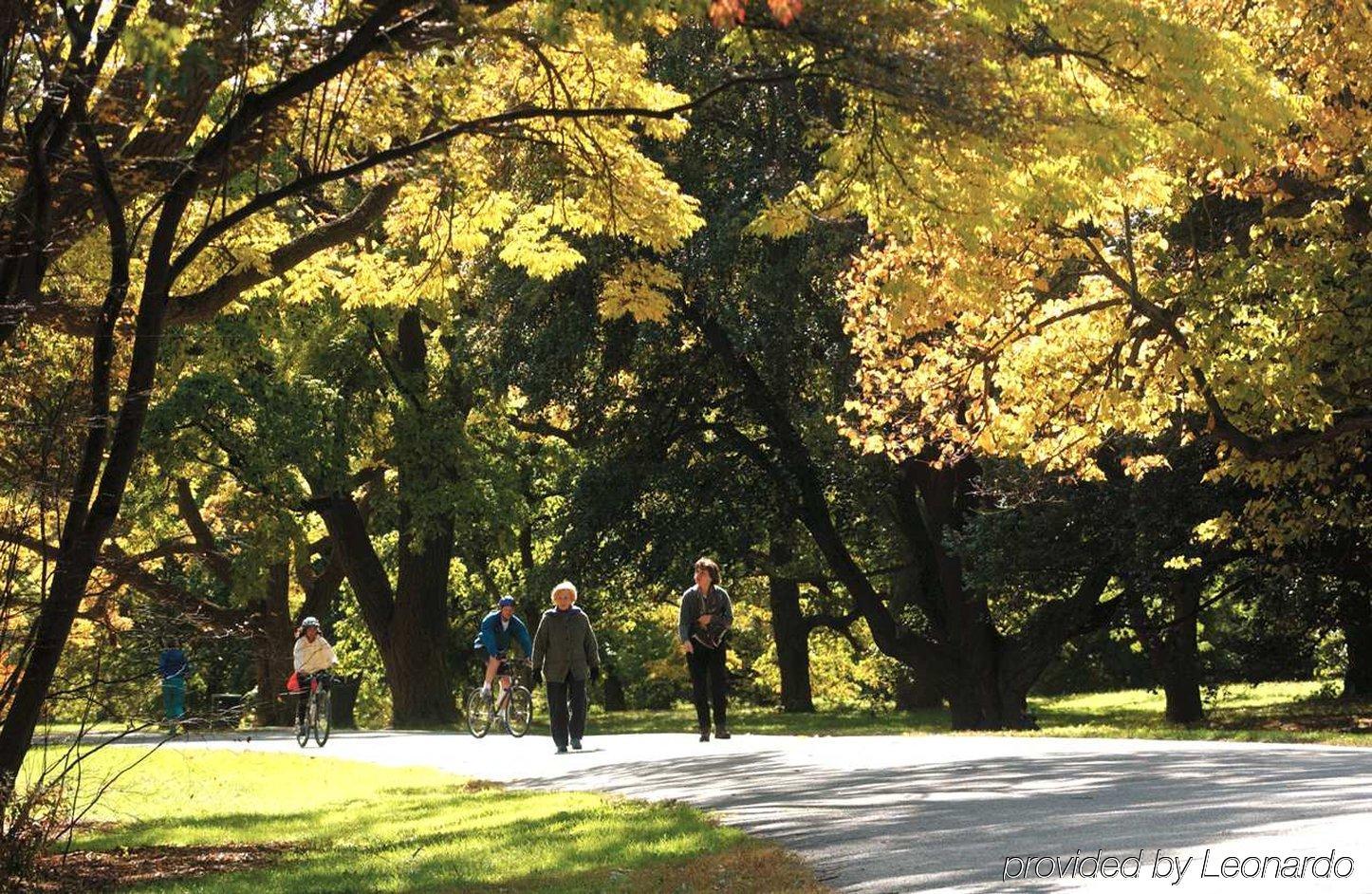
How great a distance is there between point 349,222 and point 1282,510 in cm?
1333

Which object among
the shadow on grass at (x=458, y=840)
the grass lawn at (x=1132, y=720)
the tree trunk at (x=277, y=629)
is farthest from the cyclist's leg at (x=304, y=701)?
the tree trunk at (x=277, y=629)

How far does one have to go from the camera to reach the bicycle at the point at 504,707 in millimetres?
25953

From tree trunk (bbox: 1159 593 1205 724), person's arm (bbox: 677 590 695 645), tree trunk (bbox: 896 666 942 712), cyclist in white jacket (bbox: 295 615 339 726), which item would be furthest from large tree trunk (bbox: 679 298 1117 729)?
tree trunk (bbox: 896 666 942 712)

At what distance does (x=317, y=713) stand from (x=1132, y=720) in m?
14.7

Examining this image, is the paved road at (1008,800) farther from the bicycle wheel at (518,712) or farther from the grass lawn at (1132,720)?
the bicycle wheel at (518,712)

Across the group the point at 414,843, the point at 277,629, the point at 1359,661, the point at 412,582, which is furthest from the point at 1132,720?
the point at 414,843

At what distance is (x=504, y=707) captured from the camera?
2611 cm

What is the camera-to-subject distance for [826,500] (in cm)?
3356

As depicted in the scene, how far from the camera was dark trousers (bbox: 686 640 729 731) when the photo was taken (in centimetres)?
2016

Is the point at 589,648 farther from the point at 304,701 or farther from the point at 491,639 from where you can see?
the point at 304,701

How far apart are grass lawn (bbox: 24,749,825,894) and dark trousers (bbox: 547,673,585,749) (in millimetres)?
1993

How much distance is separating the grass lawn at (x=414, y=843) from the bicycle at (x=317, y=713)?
23.8ft

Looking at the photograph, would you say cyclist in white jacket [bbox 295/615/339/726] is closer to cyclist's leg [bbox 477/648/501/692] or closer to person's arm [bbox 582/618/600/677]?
cyclist's leg [bbox 477/648/501/692]

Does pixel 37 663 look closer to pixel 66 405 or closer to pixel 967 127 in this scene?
pixel 66 405
